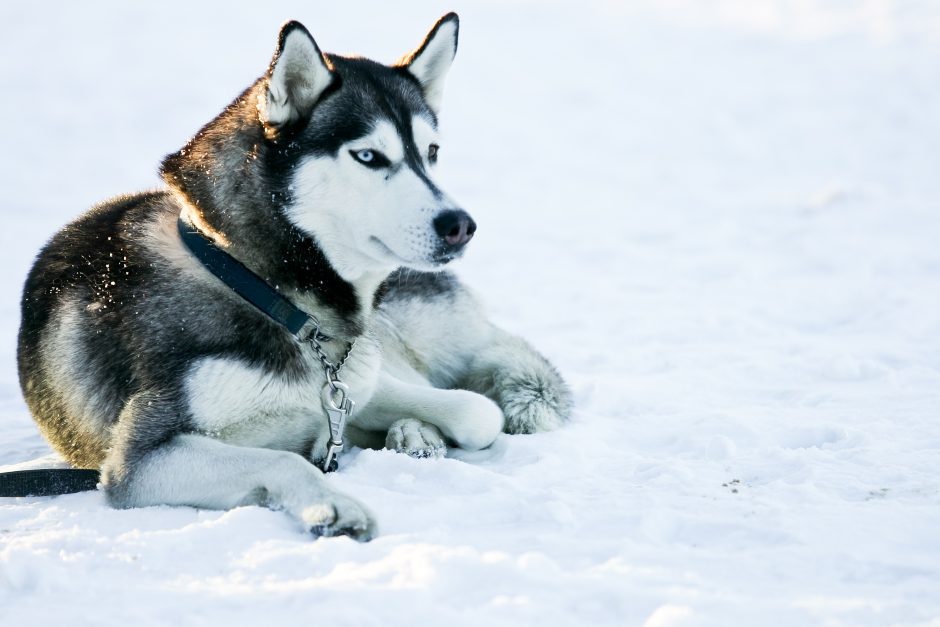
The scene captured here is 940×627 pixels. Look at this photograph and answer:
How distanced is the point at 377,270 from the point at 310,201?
0.34 m

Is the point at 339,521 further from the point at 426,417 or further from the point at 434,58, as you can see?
the point at 434,58

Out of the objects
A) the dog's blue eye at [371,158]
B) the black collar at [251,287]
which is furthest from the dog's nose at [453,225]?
the black collar at [251,287]

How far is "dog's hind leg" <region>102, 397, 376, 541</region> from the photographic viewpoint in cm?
253

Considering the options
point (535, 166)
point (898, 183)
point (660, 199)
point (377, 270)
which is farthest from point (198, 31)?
point (377, 270)

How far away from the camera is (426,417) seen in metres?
3.35

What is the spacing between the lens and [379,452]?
3.07 meters

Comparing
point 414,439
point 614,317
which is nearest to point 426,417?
point 414,439

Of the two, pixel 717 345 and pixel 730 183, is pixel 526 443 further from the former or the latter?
pixel 730 183

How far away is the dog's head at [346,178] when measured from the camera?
2836mm

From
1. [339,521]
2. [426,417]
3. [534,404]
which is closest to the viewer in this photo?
[339,521]

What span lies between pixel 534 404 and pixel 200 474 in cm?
136

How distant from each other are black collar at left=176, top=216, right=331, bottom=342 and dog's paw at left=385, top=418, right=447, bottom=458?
0.55 meters

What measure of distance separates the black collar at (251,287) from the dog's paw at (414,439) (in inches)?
21.6

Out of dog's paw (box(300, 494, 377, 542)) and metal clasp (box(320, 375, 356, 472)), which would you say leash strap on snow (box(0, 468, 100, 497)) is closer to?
metal clasp (box(320, 375, 356, 472))
